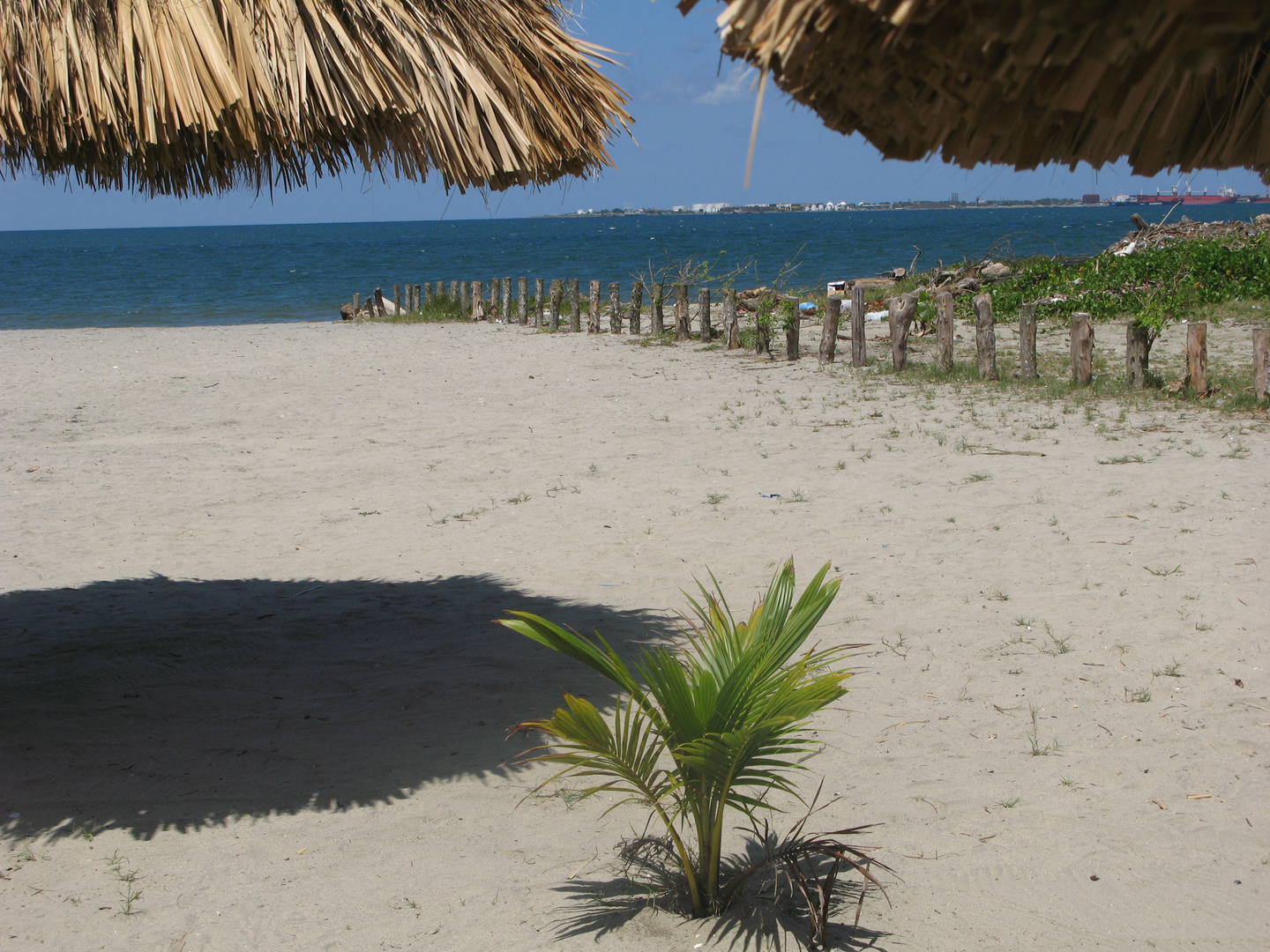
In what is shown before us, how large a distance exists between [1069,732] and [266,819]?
2842mm

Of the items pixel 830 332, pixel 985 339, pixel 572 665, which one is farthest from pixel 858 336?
pixel 572 665

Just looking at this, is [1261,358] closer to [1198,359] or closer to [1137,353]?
[1198,359]

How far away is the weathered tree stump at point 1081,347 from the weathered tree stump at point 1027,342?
0.41 meters

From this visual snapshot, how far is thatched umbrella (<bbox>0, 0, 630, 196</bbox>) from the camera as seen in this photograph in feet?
9.48

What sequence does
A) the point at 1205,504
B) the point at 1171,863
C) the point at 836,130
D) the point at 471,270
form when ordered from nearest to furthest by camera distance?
the point at 836,130
the point at 1171,863
the point at 1205,504
the point at 471,270

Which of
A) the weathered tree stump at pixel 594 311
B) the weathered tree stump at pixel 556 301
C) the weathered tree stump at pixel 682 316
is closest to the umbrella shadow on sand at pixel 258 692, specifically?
the weathered tree stump at pixel 682 316

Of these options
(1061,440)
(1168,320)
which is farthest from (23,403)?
(1168,320)

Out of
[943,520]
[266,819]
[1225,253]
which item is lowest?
[266,819]

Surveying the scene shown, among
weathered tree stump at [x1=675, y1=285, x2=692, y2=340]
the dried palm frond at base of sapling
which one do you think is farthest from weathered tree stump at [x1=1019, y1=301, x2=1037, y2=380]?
the dried palm frond at base of sapling

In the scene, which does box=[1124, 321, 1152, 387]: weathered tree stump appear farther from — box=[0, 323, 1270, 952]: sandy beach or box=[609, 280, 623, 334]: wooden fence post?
box=[609, 280, 623, 334]: wooden fence post

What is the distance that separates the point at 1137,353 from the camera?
934 cm

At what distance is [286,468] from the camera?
25.1 ft

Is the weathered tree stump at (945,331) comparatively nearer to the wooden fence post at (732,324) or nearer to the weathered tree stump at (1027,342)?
the weathered tree stump at (1027,342)

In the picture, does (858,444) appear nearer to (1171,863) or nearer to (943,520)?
(943,520)
